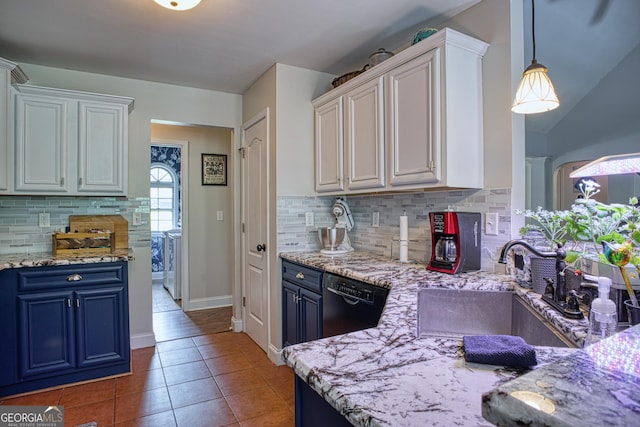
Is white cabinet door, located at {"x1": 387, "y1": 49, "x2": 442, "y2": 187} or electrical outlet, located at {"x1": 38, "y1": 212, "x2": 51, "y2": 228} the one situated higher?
white cabinet door, located at {"x1": 387, "y1": 49, "x2": 442, "y2": 187}

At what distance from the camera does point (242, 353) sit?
10.3 feet

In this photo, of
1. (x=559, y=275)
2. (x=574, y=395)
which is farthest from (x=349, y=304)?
(x=574, y=395)

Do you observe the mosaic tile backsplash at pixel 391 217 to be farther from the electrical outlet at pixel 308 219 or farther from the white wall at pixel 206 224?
the white wall at pixel 206 224

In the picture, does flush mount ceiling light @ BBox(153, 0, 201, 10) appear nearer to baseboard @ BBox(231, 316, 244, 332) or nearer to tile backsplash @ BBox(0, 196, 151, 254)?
tile backsplash @ BBox(0, 196, 151, 254)

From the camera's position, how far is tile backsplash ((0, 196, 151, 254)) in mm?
2885

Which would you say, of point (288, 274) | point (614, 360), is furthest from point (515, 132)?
point (288, 274)

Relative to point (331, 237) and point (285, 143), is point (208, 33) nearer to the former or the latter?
point (285, 143)

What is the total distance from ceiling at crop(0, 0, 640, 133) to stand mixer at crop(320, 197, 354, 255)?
3.72 feet

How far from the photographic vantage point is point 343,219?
310cm

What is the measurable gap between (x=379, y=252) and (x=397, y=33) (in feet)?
5.07

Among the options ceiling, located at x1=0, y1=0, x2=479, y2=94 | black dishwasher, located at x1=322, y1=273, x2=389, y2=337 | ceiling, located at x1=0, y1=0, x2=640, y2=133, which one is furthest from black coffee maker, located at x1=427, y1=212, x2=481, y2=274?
ceiling, located at x1=0, y1=0, x2=479, y2=94

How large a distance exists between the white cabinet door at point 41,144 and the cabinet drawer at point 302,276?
178 centimetres

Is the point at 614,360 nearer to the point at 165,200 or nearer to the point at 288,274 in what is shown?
the point at 288,274

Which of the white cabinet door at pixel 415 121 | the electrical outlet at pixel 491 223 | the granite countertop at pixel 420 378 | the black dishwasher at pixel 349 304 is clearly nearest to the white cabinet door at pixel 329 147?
the white cabinet door at pixel 415 121
